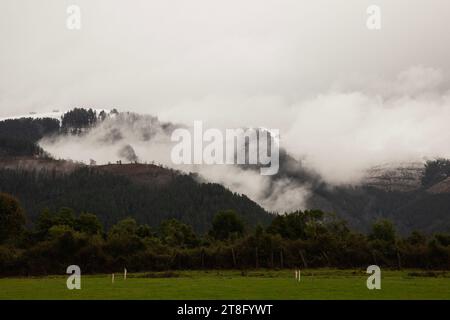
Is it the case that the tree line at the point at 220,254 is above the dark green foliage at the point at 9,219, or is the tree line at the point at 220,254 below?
below

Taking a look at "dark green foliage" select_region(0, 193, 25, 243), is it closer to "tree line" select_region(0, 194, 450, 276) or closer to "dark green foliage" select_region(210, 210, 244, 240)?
"tree line" select_region(0, 194, 450, 276)

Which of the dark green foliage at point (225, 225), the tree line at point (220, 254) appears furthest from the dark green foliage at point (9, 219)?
the dark green foliage at point (225, 225)

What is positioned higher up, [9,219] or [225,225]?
[9,219]

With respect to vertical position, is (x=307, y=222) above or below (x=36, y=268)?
above

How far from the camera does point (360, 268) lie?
76.2 meters

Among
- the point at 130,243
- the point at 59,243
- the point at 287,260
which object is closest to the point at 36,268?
the point at 59,243

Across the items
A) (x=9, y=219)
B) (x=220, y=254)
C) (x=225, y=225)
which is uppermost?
(x=9, y=219)

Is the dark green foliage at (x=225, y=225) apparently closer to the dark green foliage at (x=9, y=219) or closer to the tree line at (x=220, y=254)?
the tree line at (x=220, y=254)

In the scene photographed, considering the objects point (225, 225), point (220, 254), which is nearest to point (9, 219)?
point (225, 225)

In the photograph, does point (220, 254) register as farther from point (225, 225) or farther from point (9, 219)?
point (9, 219)

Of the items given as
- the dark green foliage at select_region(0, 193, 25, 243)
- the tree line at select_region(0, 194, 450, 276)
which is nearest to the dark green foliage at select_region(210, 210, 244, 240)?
the tree line at select_region(0, 194, 450, 276)
